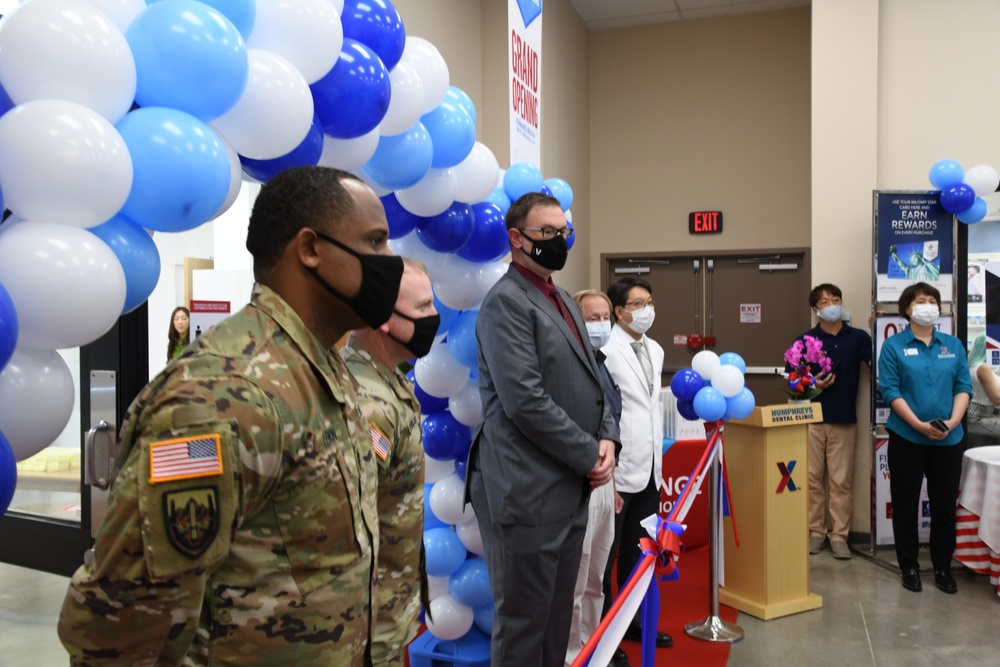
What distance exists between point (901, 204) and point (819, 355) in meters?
1.36

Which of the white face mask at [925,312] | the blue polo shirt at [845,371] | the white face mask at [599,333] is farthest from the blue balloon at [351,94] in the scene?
the blue polo shirt at [845,371]

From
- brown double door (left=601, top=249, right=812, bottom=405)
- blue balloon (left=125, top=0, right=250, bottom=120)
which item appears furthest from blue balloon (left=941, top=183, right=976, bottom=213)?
blue balloon (left=125, top=0, right=250, bottom=120)

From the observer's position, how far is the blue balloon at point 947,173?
4988 mm

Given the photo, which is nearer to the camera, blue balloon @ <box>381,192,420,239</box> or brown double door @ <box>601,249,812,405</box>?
blue balloon @ <box>381,192,420,239</box>

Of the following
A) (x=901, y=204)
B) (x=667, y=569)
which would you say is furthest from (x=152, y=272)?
(x=901, y=204)

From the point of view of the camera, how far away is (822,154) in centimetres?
550

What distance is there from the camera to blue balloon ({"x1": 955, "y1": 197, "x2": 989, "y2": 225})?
500 cm

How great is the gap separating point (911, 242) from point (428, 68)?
161 inches

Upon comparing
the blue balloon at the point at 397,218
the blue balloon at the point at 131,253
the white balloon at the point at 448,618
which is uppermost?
the blue balloon at the point at 397,218

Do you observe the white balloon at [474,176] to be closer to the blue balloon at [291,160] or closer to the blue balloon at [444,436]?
the blue balloon at [291,160]

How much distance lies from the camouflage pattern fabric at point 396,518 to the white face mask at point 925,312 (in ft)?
11.2

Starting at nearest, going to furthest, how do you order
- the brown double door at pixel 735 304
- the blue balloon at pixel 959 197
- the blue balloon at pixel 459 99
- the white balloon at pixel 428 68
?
the white balloon at pixel 428 68, the blue balloon at pixel 459 99, the blue balloon at pixel 959 197, the brown double door at pixel 735 304

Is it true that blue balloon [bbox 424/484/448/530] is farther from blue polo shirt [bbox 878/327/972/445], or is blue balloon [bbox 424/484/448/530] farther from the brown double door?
the brown double door

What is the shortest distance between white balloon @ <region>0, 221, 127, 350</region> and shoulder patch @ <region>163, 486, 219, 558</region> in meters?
0.42
